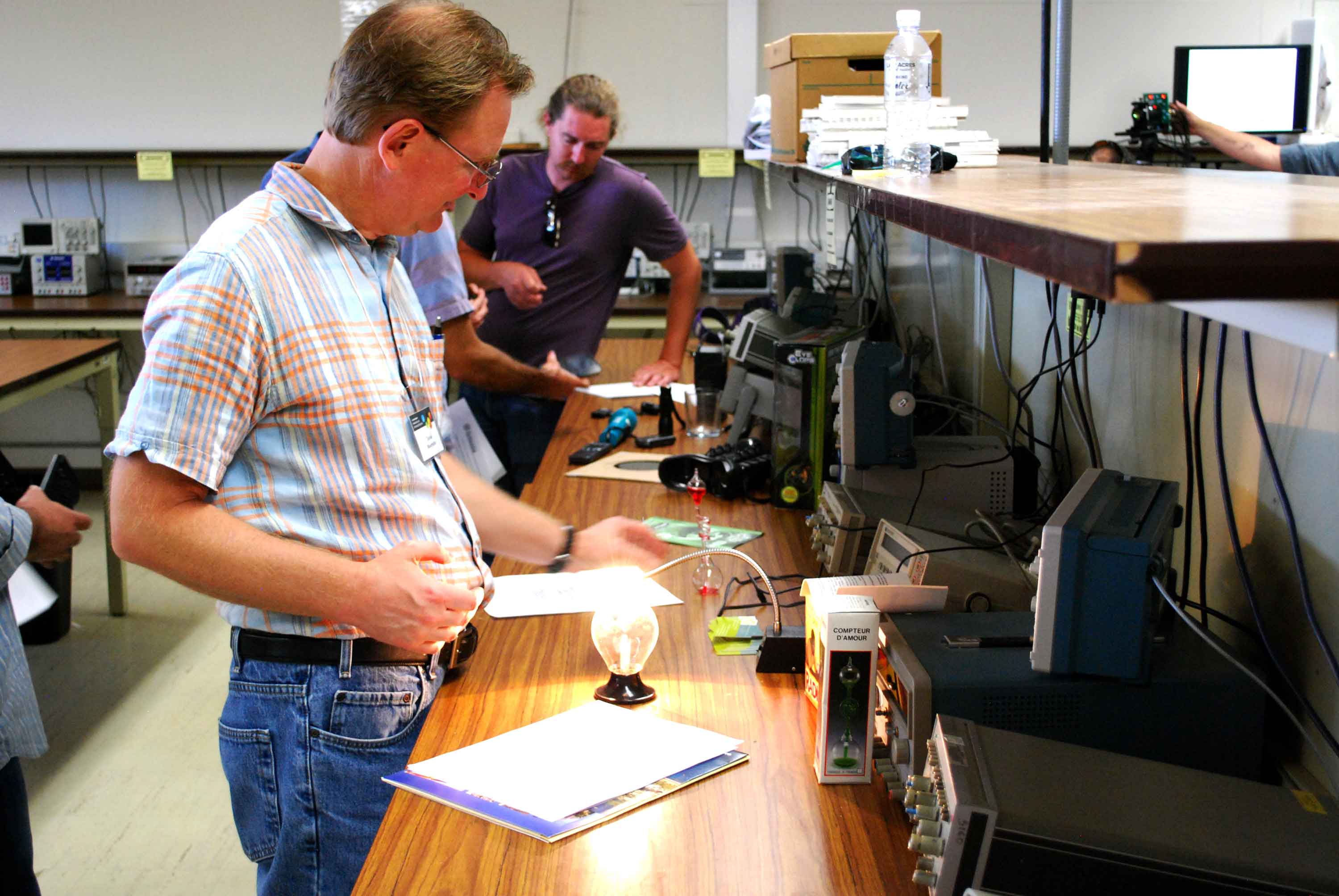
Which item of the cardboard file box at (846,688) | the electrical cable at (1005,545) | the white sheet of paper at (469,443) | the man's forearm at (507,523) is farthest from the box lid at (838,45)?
the cardboard file box at (846,688)

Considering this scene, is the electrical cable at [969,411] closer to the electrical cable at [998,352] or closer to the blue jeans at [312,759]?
the electrical cable at [998,352]

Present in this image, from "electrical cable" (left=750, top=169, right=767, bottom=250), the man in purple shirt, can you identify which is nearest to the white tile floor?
the man in purple shirt

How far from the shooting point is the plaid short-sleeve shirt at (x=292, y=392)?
4.04ft

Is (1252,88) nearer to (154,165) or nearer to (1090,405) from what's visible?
(1090,405)

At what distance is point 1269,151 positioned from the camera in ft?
12.2

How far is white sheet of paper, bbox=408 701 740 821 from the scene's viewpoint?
4.30 ft

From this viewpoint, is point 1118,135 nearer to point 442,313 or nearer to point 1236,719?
point 442,313

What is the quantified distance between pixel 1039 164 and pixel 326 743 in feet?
4.94

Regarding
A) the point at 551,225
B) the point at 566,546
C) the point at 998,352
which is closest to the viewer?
the point at 566,546

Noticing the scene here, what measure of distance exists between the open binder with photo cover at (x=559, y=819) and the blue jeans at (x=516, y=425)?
205cm

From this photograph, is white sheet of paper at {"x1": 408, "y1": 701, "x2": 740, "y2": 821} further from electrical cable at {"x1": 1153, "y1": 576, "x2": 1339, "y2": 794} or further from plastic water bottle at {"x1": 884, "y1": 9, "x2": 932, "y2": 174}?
plastic water bottle at {"x1": 884, "y1": 9, "x2": 932, "y2": 174}

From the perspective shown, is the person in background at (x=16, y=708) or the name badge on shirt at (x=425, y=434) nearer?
the name badge on shirt at (x=425, y=434)

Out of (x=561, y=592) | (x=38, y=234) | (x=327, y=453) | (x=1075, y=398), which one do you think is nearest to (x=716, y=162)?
(x=38, y=234)

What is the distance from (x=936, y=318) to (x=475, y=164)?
1972mm
